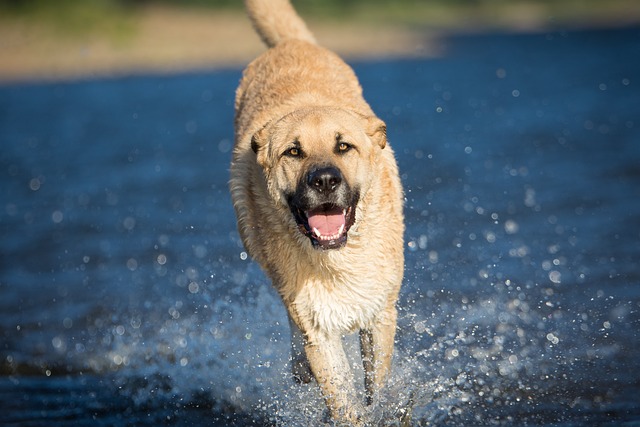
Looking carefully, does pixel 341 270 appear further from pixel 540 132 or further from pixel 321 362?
pixel 540 132

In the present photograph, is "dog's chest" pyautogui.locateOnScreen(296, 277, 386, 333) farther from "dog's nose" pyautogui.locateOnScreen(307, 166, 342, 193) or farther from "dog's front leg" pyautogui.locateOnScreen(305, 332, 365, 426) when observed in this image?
"dog's nose" pyautogui.locateOnScreen(307, 166, 342, 193)

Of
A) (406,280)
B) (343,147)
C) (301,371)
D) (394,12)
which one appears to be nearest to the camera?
(343,147)

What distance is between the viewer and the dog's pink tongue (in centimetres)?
550

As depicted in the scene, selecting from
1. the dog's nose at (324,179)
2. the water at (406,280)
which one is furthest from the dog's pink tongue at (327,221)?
the water at (406,280)

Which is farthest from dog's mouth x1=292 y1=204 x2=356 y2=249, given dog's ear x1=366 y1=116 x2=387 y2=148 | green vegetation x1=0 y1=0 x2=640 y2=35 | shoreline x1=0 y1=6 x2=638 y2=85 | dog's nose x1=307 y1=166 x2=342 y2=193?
green vegetation x1=0 y1=0 x2=640 y2=35

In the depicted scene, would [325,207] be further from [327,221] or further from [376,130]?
[376,130]

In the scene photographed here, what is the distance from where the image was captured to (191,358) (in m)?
7.54

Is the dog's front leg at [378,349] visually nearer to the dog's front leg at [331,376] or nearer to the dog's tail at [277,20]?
the dog's front leg at [331,376]

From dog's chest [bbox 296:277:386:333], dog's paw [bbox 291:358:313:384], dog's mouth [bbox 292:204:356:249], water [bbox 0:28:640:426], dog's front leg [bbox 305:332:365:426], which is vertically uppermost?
dog's mouth [bbox 292:204:356:249]

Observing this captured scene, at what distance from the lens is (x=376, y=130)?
5.79 meters

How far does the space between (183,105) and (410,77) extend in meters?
5.35

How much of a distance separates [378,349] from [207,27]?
2958 centimetres

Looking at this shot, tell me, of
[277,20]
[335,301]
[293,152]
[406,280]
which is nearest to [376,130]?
[293,152]

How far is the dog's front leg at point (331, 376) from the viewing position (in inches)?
231
